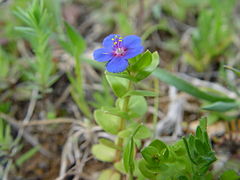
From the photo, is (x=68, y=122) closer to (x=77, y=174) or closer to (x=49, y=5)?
(x=77, y=174)

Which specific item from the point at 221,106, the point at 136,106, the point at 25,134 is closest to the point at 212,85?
the point at 221,106

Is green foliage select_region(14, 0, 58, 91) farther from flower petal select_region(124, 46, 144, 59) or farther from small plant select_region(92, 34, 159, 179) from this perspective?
flower petal select_region(124, 46, 144, 59)

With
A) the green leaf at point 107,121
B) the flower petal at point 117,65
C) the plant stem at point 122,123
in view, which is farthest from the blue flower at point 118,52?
the green leaf at point 107,121

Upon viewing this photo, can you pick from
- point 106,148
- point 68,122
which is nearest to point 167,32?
point 68,122

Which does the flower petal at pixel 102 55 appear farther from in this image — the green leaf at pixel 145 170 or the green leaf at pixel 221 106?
the green leaf at pixel 221 106

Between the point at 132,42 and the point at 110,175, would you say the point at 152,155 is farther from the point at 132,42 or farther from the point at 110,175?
the point at 132,42
